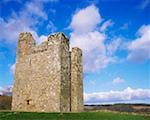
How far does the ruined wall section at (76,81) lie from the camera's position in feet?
81.4

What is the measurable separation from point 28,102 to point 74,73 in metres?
5.76

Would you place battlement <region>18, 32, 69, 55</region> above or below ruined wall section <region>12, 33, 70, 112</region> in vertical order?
above

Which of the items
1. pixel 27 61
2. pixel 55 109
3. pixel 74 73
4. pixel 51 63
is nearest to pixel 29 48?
pixel 27 61

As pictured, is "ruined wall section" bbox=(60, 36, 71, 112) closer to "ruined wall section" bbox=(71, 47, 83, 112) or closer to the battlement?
the battlement

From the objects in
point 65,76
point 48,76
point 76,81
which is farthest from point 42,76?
point 76,81

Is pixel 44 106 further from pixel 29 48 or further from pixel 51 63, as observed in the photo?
pixel 29 48

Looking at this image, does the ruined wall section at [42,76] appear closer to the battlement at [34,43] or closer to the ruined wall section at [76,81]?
the battlement at [34,43]

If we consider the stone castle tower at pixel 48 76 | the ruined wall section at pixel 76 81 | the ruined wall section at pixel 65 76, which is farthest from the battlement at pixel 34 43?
the ruined wall section at pixel 76 81

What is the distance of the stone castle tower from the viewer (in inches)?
898

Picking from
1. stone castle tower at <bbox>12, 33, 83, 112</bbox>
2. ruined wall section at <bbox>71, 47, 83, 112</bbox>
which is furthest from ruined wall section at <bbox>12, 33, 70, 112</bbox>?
ruined wall section at <bbox>71, 47, 83, 112</bbox>

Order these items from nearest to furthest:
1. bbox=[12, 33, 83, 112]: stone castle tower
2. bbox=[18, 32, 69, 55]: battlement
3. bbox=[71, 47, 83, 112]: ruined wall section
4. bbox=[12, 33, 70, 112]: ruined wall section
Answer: bbox=[12, 33, 70, 112]: ruined wall section → bbox=[12, 33, 83, 112]: stone castle tower → bbox=[18, 32, 69, 55]: battlement → bbox=[71, 47, 83, 112]: ruined wall section

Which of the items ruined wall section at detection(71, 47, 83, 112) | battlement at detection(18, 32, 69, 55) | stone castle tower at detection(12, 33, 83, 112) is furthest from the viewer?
ruined wall section at detection(71, 47, 83, 112)

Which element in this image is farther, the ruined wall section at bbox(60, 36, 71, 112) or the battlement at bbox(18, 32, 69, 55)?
the battlement at bbox(18, 32, 69, 55)

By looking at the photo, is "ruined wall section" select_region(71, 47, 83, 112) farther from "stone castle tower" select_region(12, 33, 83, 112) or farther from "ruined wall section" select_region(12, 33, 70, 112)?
"ruined wall section" select_region(12, 33, 70, 112)
